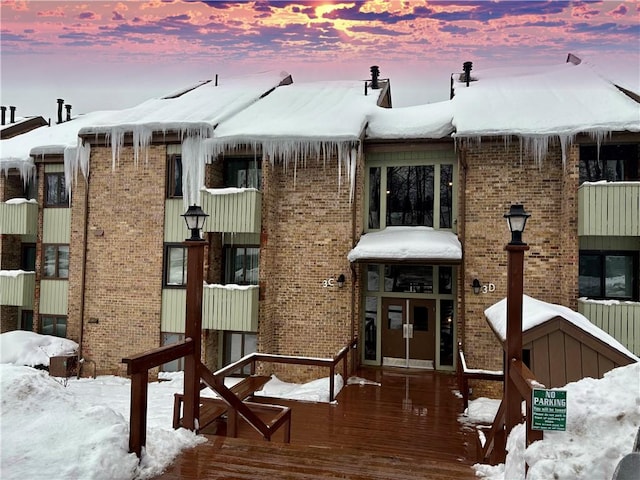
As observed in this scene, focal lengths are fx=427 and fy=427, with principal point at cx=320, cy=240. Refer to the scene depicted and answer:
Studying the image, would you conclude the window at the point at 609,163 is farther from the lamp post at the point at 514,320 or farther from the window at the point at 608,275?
the lamp post at the point at 514,320

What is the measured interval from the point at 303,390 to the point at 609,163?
372 inches

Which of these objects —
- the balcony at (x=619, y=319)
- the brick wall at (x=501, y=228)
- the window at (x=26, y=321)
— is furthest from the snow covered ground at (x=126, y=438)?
the window at (x=26, y=321)

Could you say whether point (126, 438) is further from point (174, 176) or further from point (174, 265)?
point (174, 176)

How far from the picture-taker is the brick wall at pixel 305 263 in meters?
11.5

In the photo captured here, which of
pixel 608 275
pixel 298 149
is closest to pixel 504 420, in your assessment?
pixel 608 275

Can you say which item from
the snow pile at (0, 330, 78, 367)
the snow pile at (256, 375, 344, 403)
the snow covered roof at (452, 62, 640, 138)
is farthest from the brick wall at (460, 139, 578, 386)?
the snow pile at (0, 330, 78, 367)

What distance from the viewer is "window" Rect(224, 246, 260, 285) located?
12367 millimetres

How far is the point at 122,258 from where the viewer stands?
1280 cm

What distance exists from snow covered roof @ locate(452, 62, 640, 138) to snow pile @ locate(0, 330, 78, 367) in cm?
1290

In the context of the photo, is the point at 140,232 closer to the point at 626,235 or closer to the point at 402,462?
the point at 402,462

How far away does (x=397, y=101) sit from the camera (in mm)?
19844

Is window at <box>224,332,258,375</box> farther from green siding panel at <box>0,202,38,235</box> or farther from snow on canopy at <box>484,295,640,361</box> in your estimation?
green siding panel at <box>0,202,38,235</box>

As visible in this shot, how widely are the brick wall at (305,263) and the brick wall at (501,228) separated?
10.3 ft

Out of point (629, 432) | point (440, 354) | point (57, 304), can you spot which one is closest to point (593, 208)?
point (440, 354)
